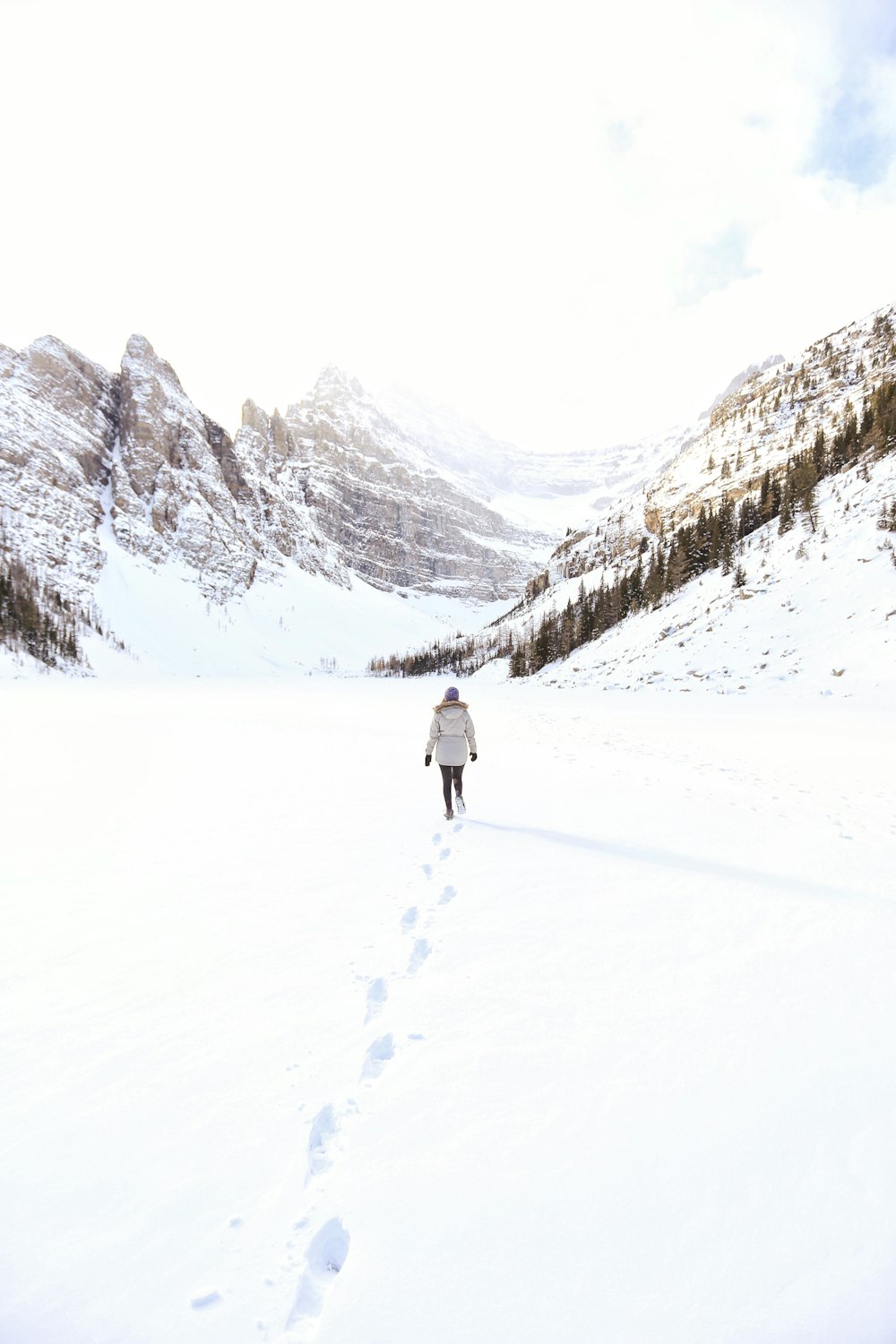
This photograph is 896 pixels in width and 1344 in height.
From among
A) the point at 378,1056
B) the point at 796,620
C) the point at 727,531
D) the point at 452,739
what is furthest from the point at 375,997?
the point at 727,531

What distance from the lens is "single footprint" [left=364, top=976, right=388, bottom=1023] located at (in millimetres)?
3941

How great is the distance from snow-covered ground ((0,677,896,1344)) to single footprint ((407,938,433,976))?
75mm

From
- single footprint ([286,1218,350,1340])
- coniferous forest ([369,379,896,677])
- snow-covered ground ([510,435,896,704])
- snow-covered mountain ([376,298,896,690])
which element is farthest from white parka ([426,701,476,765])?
coniferous forest ([369,379,896,677])

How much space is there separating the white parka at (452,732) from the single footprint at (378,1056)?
206 inches

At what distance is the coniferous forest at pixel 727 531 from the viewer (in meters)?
41.1

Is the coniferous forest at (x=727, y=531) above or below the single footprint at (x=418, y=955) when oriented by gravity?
above

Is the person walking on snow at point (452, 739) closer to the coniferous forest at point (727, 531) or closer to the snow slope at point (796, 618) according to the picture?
the snow slope at point (796, 618)

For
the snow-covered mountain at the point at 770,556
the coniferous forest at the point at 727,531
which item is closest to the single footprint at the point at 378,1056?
the snow-covered mountain at the point at 770,556

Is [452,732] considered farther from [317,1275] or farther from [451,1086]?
[317,1275]

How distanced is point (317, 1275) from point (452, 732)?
22.2ft

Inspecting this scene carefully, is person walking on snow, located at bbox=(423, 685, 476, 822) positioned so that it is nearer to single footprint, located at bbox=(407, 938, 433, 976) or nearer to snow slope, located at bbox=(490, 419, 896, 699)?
single footprint, located at bbox=(407, 938, 433, 976)

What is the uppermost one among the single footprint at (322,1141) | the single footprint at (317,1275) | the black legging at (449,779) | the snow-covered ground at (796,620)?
the snow-covered ground at (796,620)

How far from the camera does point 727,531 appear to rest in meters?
50.7

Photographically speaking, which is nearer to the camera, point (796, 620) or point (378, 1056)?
point (378, 1056)
